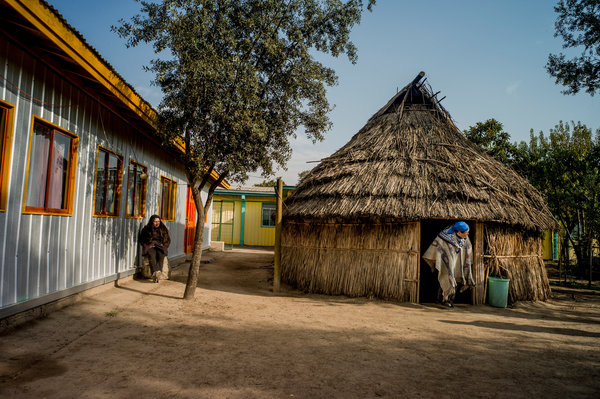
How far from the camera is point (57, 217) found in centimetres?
534

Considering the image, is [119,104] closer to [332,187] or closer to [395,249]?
[332,187]

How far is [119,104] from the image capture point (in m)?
6.46

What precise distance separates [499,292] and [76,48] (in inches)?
344

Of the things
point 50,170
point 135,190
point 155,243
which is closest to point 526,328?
point 155,243

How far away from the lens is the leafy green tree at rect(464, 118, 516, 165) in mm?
15250

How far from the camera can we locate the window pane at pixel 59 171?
5262mm

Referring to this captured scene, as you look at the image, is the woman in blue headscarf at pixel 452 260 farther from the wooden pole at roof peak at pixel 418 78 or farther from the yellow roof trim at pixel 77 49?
the yellow roof trim at pixel 77 49

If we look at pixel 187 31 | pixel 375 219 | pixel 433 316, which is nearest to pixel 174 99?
pixel 187 31

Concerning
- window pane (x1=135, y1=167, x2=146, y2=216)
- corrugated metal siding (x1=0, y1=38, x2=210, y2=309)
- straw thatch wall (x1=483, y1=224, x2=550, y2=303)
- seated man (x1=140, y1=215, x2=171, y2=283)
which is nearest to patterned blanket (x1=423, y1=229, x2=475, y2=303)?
straw thatch wall (x1=483, y1=224, x2=550, y2=303)

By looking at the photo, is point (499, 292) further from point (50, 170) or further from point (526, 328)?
point (50, 170)

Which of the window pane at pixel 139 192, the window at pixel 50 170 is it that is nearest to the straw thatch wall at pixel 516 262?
the window pane at pixel 139 192

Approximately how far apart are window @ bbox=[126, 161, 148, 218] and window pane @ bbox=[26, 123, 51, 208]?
294 cm

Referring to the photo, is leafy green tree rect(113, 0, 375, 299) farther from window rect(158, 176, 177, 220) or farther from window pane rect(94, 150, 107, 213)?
window rect(158, 176, 177, 220)

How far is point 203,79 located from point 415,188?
494 centimetres
